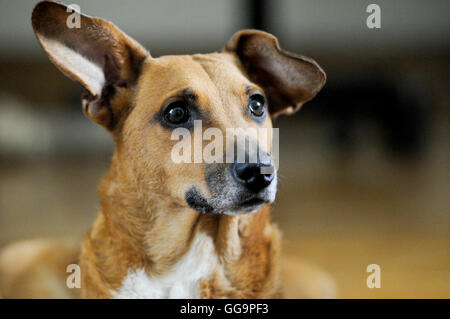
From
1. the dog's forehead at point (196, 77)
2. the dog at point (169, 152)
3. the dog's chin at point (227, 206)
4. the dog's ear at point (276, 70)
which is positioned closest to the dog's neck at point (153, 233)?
the dog at point (169, 152)

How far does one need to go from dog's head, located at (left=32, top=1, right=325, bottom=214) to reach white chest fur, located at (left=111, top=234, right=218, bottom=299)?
0.59 feet

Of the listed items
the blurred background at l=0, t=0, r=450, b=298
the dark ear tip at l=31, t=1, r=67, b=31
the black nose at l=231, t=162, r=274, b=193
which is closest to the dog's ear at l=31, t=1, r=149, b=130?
the dark ear tip at l=31, t=1, r=67, b=31

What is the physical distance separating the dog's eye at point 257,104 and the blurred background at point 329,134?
0.42 meters

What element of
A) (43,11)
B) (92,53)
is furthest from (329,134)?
(43,11)

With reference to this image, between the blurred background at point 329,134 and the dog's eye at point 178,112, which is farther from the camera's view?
the blurred background at point 329,134

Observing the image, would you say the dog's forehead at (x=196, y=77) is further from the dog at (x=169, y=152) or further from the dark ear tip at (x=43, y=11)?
the dark ear tip at (x=43, y=11)

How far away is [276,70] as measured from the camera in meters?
1.23

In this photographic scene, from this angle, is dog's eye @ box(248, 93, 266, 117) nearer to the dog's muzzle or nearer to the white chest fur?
the dog's muzzle

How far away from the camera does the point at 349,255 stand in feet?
6.53

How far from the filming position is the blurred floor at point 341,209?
5.37 feet

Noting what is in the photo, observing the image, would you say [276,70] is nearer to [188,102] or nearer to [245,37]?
[245,37]

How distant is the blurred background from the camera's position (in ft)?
5.11

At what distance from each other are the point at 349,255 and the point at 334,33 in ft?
3.05

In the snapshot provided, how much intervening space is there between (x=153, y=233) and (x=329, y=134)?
6.86 ft
